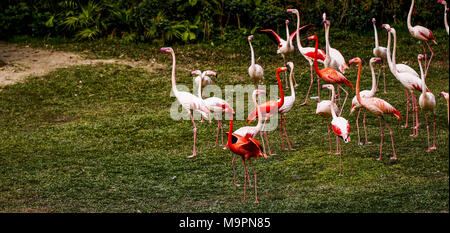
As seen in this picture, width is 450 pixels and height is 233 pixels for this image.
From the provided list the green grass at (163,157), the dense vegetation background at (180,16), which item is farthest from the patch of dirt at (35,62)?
the dense vegetation background at (180,16)

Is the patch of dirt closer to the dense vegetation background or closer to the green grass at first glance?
the green grass

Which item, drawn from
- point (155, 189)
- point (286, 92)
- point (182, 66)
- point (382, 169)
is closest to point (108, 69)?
point (182, 66)

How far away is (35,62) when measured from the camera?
34.2 ft

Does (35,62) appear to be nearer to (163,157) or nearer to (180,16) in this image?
(180,16)

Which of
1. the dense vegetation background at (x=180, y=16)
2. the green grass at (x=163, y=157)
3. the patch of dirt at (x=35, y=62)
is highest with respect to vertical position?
the dense vegetation background at (x=180, y=16)

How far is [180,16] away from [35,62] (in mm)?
3137

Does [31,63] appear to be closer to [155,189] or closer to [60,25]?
[60,25]

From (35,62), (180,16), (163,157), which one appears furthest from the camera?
(180,16)

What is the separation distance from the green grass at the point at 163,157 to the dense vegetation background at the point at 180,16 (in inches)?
66.2

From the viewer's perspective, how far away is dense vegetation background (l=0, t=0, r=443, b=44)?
11281mm

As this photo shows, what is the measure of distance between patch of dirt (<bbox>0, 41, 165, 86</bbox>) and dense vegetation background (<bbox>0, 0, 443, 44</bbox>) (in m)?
1.05

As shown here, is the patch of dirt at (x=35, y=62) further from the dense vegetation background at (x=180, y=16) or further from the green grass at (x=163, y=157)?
the dense vegetation background at (x=180, y=16)

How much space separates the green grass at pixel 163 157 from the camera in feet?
16.3

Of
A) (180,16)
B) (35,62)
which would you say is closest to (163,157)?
(35,62)
